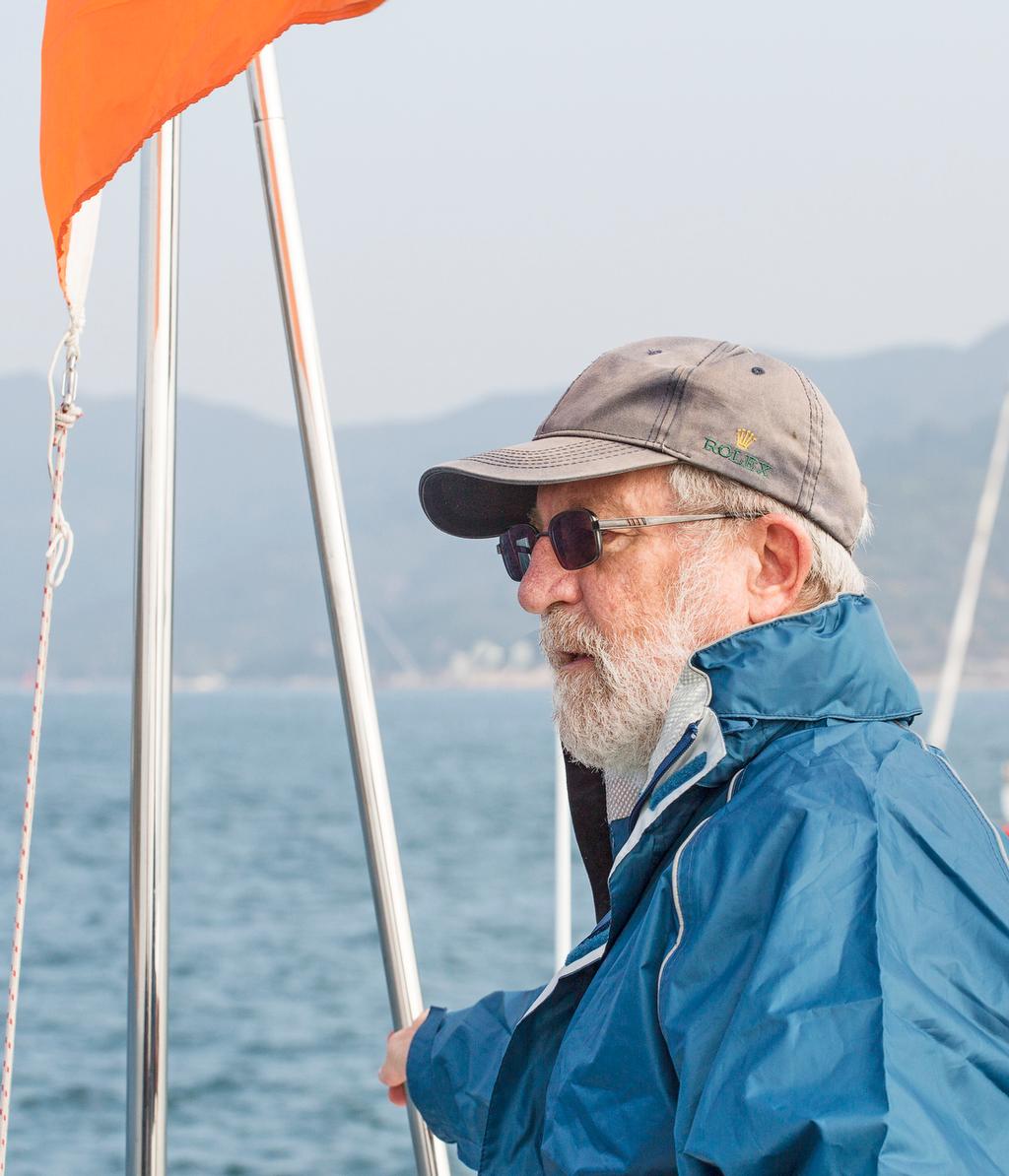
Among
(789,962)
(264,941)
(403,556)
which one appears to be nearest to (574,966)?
(789,962)

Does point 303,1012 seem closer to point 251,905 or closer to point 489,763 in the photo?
point 251,905

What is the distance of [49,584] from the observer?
1.89 m

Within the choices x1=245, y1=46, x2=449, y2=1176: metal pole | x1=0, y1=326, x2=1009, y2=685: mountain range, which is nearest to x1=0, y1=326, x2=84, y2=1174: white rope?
x1=245, y1=46, x2=449, y2=1176: metal pole

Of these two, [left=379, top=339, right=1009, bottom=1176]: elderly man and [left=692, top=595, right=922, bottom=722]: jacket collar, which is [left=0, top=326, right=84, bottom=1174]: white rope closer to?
[left=379, top=339, right=1009, bottom=1176]: elderly man

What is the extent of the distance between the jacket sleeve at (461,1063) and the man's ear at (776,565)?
0.58 metres

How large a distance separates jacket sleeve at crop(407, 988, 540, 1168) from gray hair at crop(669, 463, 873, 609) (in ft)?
2.05

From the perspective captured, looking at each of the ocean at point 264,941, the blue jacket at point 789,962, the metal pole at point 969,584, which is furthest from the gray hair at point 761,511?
the metal pole at point 969,584

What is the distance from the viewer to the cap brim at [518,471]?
5.04ft

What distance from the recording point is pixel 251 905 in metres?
38.5

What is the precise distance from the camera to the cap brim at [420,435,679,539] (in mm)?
1535

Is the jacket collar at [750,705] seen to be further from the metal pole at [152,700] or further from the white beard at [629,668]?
the metal pole at [152,700]

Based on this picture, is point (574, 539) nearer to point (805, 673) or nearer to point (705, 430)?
point (705, 430)

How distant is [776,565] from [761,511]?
0.21 ft

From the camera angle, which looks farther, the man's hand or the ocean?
the ocean
